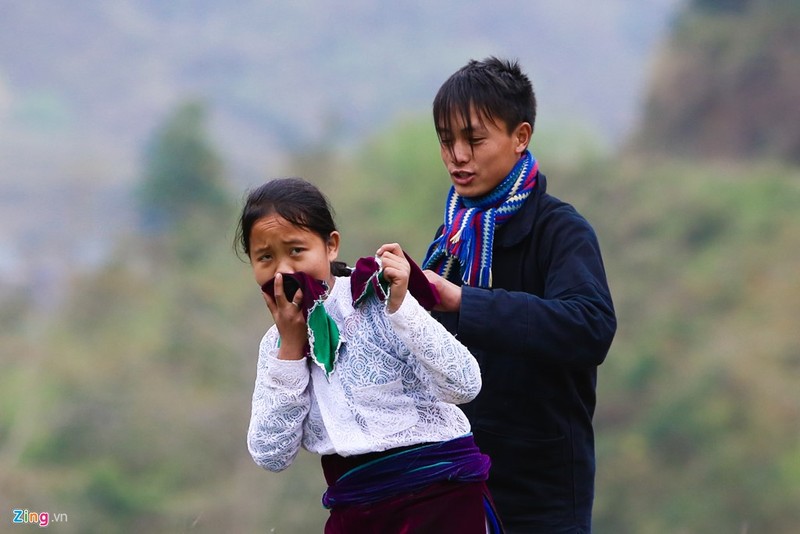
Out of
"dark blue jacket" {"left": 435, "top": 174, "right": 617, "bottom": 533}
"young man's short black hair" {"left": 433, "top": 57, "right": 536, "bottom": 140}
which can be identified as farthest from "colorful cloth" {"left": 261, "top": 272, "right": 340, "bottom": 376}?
"young man's short black hair" {"left": 433, "top": 57, "right": 536, "bottom": 140}

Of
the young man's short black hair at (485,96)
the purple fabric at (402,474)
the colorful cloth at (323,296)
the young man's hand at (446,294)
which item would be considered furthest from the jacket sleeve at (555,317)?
the young man's short black hair at (485,96)

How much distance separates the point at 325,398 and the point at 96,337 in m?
18.8

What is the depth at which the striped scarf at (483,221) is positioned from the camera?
2.42 m

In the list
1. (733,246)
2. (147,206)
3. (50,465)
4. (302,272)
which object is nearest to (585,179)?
(733,246)

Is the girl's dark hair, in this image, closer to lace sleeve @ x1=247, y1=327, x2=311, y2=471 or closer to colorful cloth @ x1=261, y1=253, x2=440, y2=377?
colorful cloth @ x1=261, y1=253, x2=440, y2=377

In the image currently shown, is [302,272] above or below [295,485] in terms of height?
above

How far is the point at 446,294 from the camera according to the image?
2129 mm

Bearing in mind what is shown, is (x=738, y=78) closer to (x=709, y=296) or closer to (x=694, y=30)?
(x=694, y=30)

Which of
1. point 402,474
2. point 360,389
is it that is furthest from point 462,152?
point 402,474

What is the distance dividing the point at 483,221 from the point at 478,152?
14 cm

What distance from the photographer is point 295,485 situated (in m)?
15.7

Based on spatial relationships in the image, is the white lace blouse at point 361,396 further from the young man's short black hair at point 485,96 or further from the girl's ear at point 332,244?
the young man's short black hair at point 485,96

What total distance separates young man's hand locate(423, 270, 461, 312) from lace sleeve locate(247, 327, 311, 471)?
273 mm

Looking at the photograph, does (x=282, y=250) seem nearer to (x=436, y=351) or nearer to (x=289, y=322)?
(x=289, y=322)
